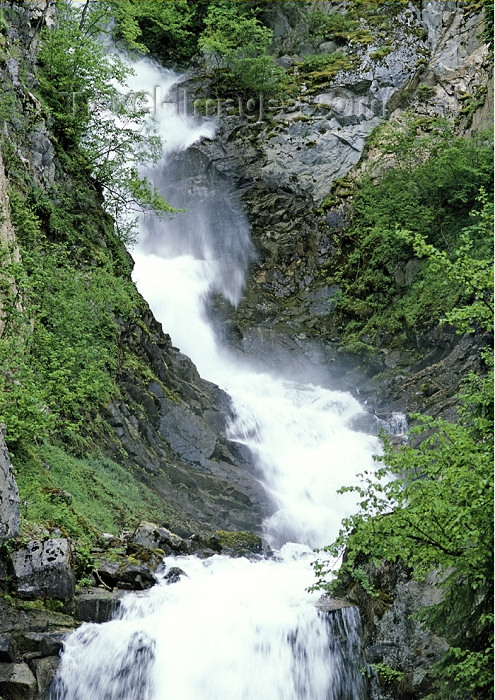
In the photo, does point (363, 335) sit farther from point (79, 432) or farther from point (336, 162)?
point (79, 432)

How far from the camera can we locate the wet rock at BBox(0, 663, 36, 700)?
7.28m

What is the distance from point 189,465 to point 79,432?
3.37 m

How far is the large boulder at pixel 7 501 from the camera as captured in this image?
25.6ft

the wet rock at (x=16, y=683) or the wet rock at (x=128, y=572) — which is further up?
the wet rock at (x=128, y=572)

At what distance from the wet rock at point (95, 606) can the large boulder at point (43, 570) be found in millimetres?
202

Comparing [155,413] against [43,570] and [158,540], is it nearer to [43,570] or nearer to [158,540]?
[158,540]

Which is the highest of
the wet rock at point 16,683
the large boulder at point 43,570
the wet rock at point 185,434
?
the wet rock at point 185,434

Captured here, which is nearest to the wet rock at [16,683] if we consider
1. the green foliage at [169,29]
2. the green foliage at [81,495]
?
the green foliage at [81,495]

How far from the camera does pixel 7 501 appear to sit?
7.88 meters

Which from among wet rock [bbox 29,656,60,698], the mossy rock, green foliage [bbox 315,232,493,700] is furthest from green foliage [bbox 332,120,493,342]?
wet rock [bbox 29,656,60,698]

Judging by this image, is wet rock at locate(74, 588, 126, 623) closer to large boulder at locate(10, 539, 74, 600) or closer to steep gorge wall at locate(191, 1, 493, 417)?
large boulder at locate(10, 539, 74, 600)

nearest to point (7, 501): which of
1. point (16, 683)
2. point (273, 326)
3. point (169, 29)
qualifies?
point (16, 683)

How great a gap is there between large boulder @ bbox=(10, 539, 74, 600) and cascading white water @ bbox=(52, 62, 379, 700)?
0.61m

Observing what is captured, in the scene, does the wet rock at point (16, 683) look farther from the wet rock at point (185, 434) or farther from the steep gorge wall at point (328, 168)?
the steep gorge wall at point (328, 168)
